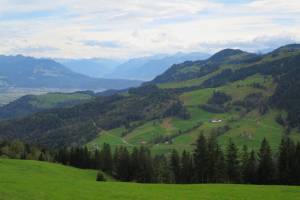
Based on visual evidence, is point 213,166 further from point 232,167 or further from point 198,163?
point 232,167

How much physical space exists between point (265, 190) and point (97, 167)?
7614 centimetres

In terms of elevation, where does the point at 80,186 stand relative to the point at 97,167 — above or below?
above

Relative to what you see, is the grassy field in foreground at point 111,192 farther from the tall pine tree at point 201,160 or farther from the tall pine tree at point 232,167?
the tall pine tree at point 232,167

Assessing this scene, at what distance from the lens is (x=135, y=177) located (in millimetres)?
117562

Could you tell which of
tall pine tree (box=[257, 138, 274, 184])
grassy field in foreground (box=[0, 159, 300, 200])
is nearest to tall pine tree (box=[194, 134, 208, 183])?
tall pine tree (box=[257, 138, 274, 184])

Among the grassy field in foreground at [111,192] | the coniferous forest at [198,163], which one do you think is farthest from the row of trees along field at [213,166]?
the grassy field in foreground at [111,192]

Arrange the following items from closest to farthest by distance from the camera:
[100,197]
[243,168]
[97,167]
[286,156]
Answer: [100,197], [286,156], [243,168], [97,167]

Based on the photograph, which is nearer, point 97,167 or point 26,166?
point 26,166

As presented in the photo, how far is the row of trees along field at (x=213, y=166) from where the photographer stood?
9944 cm

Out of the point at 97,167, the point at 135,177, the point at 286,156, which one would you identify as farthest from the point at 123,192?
the point at 97,167

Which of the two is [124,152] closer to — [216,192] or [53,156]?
[53,156]

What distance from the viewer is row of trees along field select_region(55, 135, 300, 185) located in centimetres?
9944

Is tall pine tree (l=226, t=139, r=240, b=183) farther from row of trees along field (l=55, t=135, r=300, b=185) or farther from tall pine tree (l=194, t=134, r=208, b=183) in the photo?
tall pine tree (l=194, t=134, r=208, b=183)

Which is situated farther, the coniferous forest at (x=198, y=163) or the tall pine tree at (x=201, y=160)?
the tall pine tree at (x=201, y=160)
